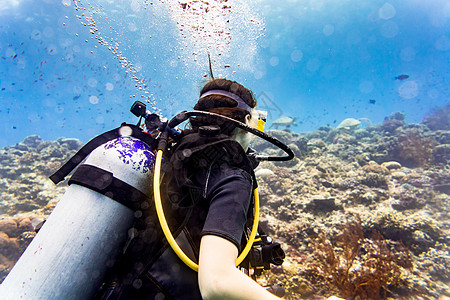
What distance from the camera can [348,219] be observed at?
5.38 metres

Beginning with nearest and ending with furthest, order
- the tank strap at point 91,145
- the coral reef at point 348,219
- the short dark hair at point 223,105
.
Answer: the tank strap at point 91,145 → the short dark hair at point 223,105 → the coral reef at point 348,219

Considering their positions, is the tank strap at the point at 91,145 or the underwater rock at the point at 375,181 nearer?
the tank strap at the point at 91,145

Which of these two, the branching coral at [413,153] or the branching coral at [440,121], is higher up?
the branching coral at [440,121]

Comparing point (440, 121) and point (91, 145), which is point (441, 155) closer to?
point (91, 145)

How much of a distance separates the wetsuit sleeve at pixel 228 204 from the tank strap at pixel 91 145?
0.74 metres

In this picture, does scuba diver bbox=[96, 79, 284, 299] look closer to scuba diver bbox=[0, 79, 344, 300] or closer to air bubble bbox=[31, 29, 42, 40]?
scuba diver bbox=[0, 79, 344, 300]

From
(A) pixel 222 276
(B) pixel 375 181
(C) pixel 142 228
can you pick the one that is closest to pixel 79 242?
(C) pixel 142 228

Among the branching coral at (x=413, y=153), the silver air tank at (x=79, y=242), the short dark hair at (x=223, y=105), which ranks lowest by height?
the silver air tank at (x=79, y=242)

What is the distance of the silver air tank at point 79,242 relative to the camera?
1.01 meters

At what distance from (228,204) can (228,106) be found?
1002mm

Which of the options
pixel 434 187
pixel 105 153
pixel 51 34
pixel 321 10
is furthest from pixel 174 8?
pixel 321 10

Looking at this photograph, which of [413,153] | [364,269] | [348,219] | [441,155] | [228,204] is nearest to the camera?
[228,204]

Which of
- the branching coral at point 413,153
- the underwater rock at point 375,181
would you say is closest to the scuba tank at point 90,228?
the underwater rock at point 375,181

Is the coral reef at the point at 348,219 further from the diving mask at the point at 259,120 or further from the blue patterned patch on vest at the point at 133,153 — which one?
the diving mask at the point at 259,120
